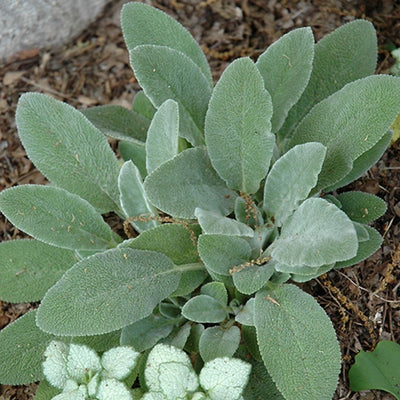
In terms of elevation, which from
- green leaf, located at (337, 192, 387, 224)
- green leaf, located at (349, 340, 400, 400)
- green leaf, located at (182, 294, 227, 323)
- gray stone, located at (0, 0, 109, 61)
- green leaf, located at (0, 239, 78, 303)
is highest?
gray stone, located at (0, 0, 109, 61)

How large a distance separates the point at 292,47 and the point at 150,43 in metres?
0.37

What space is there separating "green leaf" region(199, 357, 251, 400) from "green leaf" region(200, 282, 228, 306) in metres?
0.22

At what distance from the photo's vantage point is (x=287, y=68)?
1.39 metres

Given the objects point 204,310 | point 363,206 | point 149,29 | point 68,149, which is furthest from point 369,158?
point 68,149

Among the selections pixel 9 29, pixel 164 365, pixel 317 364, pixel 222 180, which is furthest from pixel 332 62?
pixel 9 29

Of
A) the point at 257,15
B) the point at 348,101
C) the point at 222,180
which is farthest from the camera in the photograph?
the point at 257,15

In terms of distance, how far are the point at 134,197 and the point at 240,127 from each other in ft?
1.02

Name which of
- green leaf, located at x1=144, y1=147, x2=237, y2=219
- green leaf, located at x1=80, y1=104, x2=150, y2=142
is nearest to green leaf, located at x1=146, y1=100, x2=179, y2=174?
green leaf, located at x1=144, y1=147, x2=237, y2=219

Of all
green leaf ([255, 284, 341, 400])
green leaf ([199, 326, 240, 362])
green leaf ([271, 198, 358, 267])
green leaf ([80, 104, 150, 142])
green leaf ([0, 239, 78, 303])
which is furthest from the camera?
green leaf ([80, 104, 150, 142])

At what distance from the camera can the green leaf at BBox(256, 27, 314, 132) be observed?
4.46 feet

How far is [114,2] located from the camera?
2045mm

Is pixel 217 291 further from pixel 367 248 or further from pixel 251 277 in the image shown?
pixel 367 248

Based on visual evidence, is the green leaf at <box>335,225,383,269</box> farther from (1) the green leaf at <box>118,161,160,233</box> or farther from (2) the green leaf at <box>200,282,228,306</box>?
(1) the green leaf at <box>118,161,160,233</box>

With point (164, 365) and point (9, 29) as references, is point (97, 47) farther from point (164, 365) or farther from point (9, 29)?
point (164, 365)
